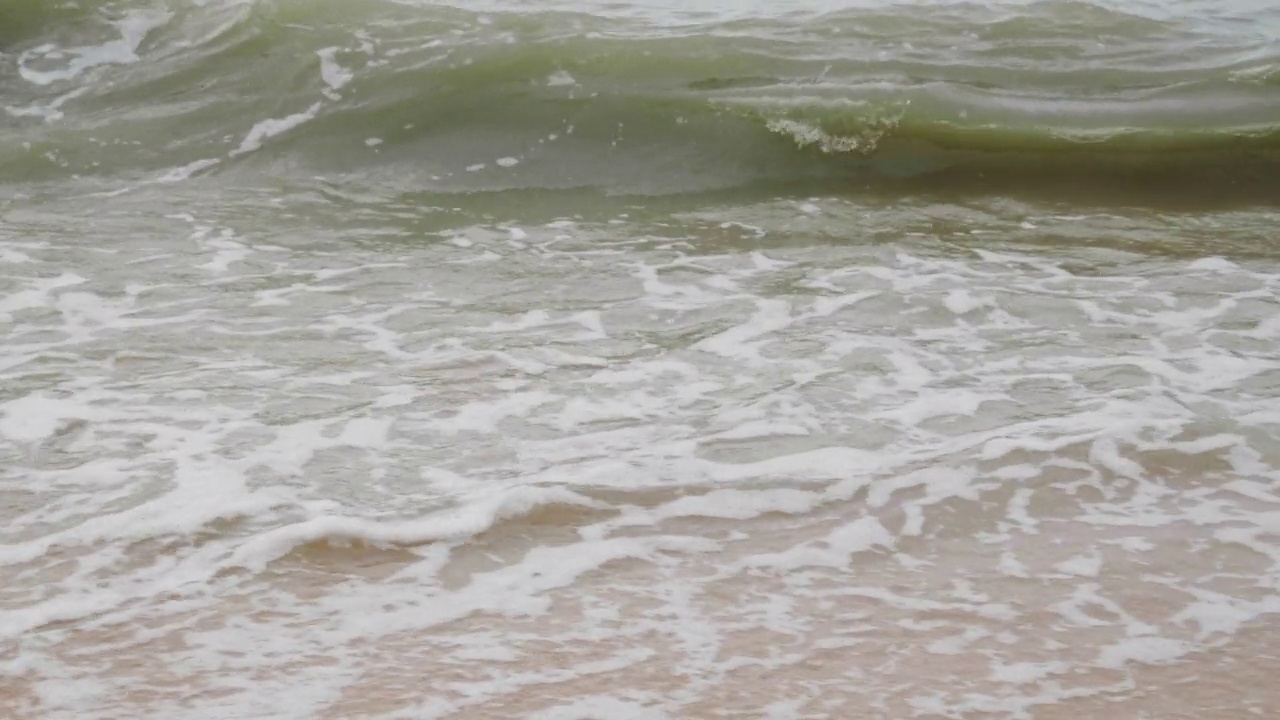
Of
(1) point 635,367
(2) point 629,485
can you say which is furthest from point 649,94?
(2) point 629,485

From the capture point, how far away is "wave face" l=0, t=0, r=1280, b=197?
6.74m

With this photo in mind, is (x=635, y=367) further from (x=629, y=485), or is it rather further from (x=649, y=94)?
(x=649, y=94)

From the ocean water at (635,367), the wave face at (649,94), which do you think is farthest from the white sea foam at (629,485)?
the wave face at (649,94)

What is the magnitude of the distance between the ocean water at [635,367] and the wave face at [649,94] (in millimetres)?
29

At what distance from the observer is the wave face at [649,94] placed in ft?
22.1

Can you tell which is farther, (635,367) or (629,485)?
(635,367)

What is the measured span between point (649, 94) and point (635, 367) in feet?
10.8

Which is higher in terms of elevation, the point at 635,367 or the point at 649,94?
the point at 649,94

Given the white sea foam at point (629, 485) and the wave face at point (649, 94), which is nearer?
the white sea foam at point (629, 485)

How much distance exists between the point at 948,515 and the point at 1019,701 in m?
0.76

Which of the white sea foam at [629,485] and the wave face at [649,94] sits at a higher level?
the wave face at [649,94]

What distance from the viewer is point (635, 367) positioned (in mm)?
4316

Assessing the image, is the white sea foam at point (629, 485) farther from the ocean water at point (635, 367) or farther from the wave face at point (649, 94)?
the wave face at point (649, 94)

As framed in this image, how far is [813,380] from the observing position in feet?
13.8
